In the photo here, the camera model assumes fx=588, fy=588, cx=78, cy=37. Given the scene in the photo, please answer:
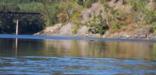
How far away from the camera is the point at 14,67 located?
43875 mm

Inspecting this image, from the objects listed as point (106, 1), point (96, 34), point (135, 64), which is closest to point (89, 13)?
point (106, 1)

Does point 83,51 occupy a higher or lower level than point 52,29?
lower

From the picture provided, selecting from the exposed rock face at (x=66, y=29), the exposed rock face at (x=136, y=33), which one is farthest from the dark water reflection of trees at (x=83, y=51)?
the exposed rock face at (x=66, y=29)

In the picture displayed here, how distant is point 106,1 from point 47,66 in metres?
125

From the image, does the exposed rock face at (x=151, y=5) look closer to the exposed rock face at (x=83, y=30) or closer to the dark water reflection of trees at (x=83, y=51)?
the exposed rock face at (x=83, y=30)

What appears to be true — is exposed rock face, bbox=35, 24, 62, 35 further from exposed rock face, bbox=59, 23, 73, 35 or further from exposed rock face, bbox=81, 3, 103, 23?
exposed rock face, bbox=81, 3, 103, 23

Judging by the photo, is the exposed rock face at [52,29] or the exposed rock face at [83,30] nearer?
the exposed rock face at [83,30]

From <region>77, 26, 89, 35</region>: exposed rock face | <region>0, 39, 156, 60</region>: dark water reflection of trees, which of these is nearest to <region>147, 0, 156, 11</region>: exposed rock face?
<region>77, 26, 89, 35</region>: exposed rock face

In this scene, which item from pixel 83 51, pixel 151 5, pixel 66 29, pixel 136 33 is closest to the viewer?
pixel 83 51

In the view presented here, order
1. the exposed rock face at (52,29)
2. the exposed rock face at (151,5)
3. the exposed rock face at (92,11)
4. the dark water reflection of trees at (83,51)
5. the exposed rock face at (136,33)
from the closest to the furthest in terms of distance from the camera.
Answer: the dark water reflection of trees at (83,51) < the exposed rock face at (136,33) < the exposed rock face at (151,5) < the exposed rock face at (92,11) < the exposed rock face at (52,29)

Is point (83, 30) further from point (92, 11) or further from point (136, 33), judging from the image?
point (136, 33)

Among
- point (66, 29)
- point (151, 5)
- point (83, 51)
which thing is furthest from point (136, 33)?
point (83, 51)

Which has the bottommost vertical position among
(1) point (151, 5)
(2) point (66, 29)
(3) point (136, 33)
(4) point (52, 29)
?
(3) point (136, 33)

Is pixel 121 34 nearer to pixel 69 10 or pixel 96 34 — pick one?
pixel 96 34
